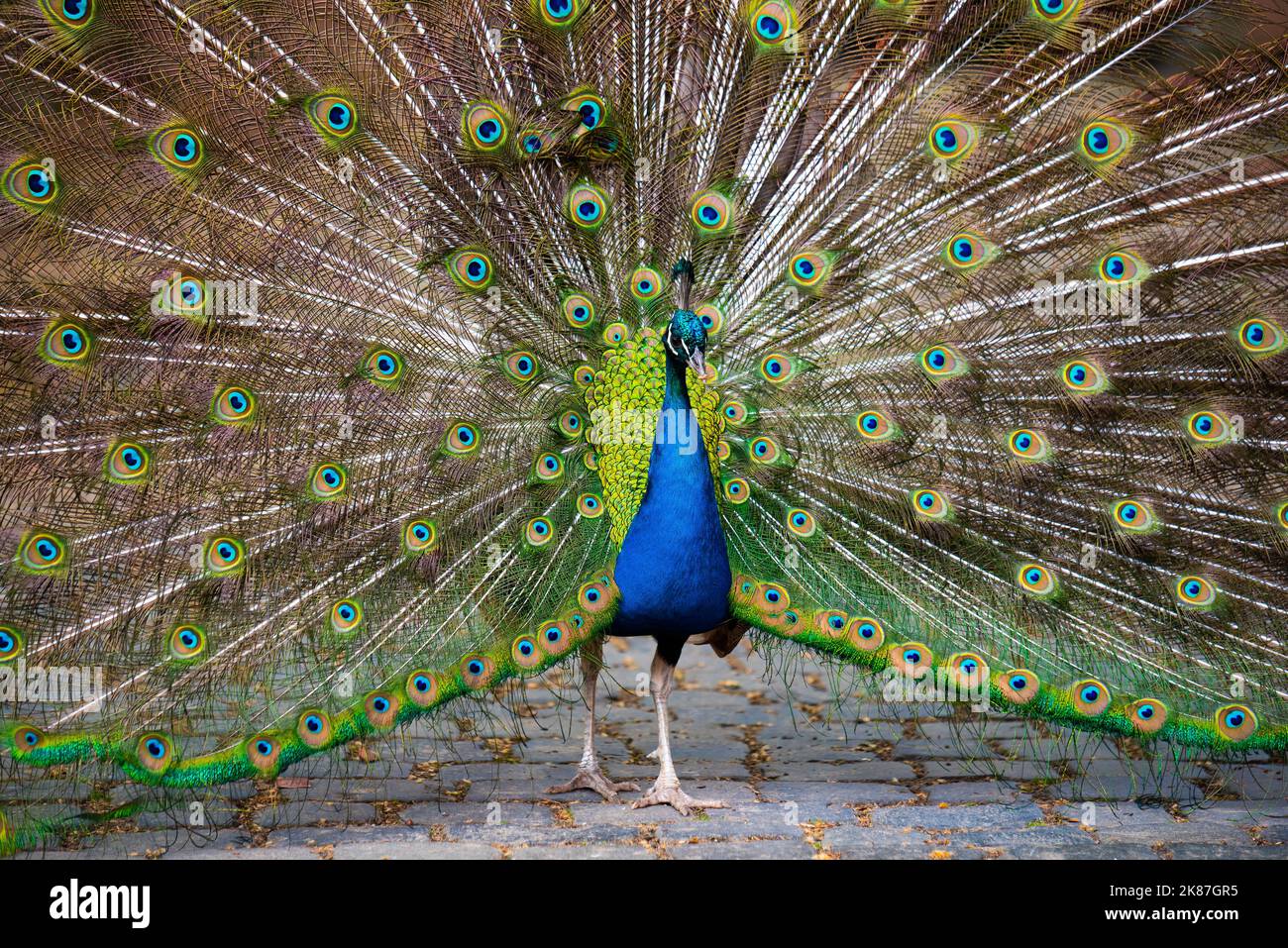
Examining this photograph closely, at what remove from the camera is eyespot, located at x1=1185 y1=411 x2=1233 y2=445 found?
12.2 feet

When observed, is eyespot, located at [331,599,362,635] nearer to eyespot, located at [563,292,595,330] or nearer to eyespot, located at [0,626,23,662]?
eyespot, located at [0,626,23,662]

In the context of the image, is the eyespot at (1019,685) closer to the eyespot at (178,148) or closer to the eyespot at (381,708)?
the eyespot at (381,708)

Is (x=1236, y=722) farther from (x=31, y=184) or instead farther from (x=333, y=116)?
(x=31, y=184)

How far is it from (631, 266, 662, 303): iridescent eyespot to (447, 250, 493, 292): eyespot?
17.9 inches

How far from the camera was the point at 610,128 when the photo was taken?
A: 12.2 ft

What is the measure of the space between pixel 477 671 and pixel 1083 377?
201cm

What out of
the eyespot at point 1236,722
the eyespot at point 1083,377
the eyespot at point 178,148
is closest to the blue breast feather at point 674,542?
the eyespot at point 1083,377

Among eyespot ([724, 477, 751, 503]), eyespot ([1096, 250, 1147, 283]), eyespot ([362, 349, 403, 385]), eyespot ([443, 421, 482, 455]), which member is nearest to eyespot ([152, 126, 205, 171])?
eyespot ([362, 349, 403, 385])

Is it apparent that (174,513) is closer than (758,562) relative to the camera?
Yes

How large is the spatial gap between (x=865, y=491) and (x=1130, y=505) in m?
0.80

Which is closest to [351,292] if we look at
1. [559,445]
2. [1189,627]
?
[559,445]

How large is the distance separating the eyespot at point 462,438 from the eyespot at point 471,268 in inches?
16.2

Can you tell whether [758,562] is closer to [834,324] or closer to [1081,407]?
[834,324]

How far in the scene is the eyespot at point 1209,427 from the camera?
146 inches
